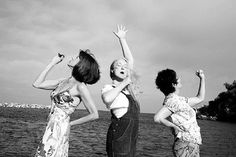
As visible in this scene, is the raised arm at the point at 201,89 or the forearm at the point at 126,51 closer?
the forearm at the point at 126,51

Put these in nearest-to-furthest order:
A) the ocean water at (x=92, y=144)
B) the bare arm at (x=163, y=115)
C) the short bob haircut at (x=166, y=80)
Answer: the bare arm at (x=163, y=115), the short bob haircut at (x=166, y=80), the ocean water at (x=92, y=144)

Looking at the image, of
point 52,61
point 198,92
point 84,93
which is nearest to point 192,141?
point 198,92

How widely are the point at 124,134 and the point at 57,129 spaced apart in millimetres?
994

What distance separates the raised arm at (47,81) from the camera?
4.56 meters

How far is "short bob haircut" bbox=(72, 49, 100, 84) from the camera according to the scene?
4.36m

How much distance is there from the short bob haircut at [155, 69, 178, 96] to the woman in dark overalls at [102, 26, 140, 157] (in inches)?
32.2

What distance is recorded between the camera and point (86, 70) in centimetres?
436

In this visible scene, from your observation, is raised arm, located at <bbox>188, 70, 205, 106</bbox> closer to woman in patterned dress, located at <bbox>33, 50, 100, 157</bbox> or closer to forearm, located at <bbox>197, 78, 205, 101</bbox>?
forearm, located at <bbox>197, 78, 205, 101</bbox>

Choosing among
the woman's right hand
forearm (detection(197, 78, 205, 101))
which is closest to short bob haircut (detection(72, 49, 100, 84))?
the woman's right hand

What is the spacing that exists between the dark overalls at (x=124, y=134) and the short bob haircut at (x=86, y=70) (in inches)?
26.0

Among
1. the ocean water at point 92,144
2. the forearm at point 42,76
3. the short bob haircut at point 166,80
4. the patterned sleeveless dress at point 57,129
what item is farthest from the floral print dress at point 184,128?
the ocean water at point 92,144

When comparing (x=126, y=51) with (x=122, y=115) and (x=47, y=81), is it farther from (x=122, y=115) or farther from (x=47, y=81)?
(x=47, y=81)

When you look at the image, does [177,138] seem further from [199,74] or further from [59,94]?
[59,94]

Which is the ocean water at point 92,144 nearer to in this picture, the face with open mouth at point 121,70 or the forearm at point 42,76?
the forearm at point 42,76
